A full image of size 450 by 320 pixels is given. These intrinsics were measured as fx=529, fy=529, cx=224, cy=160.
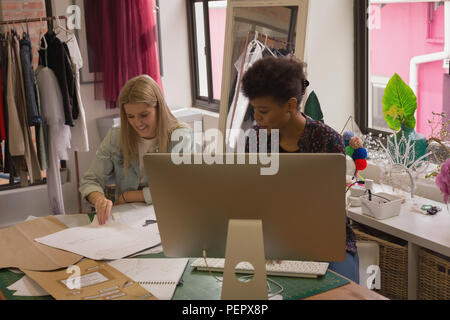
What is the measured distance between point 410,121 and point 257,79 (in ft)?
3.56

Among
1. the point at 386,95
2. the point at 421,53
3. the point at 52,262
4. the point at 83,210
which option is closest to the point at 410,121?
the point at 386,95

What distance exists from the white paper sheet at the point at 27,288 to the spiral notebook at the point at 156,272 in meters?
0.23

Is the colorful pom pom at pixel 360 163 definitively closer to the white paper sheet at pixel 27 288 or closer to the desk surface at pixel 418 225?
the desk surface at pixel 418 225

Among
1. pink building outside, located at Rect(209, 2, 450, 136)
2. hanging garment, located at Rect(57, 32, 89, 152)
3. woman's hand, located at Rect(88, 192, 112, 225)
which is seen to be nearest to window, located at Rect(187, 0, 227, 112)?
hanging garment, located at Rect(57, 32, 89, 152)

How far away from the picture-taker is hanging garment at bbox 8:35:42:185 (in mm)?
3098

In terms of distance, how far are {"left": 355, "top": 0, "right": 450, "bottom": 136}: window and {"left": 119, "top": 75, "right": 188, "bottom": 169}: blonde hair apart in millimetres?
1414

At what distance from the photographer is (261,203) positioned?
4.33ft

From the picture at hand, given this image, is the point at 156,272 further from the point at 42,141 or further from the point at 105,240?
the point at 42,141

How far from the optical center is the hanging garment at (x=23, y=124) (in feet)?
10.2

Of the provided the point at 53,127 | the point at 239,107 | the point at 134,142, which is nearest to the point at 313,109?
the point at 239,107

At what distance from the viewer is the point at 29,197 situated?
3.69 metres

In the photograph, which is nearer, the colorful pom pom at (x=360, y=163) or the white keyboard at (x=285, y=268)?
the white keyboard at (x=285, y=268)

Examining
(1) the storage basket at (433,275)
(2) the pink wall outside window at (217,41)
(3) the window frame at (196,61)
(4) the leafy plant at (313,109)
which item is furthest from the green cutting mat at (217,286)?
(2) the pink wall outside window at (217,41)

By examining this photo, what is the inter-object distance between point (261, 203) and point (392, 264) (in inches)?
46.4
